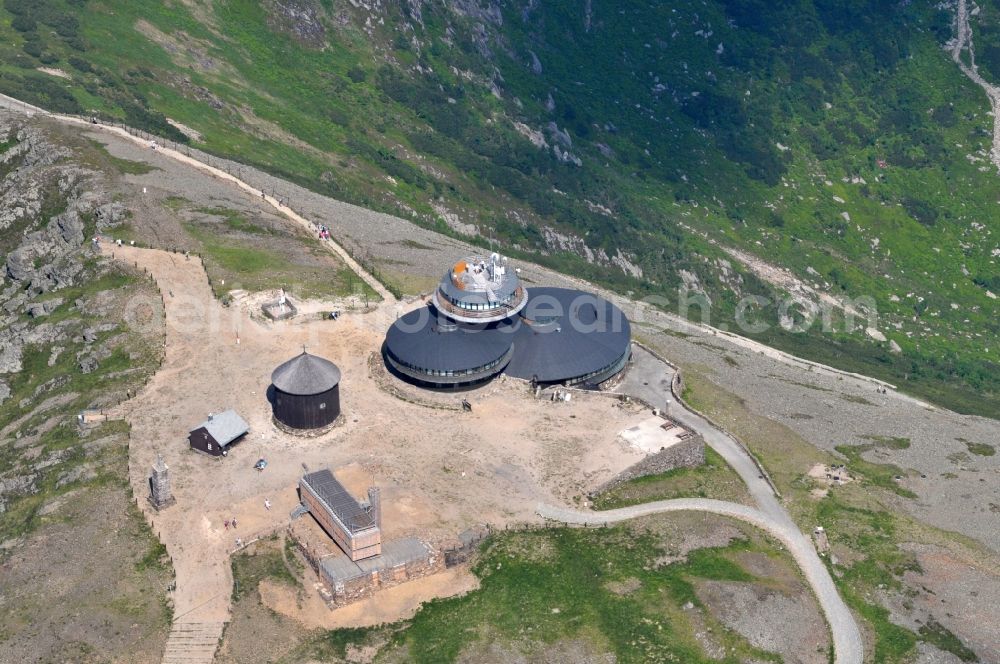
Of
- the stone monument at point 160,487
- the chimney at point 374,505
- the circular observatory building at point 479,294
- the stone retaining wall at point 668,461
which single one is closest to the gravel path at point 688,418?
the stone retaining wall at point 668,461

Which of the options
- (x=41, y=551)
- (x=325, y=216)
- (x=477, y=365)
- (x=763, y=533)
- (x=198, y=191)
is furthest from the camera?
(x=325, y=216)

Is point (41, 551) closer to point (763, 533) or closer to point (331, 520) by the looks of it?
point (331, 520)

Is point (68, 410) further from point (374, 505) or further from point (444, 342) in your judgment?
point (374, 505)

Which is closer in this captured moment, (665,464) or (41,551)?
(41,551)

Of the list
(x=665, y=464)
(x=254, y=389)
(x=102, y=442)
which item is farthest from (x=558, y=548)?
(x=102, y=442)

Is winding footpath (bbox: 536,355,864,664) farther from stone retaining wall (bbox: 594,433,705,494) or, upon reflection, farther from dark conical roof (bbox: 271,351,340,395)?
dark conical roof (bbox: 271,351,340,395)

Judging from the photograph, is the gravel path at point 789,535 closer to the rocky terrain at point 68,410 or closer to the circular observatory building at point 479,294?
the circular observatory building at point 479,294

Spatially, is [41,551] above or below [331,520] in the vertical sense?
below
